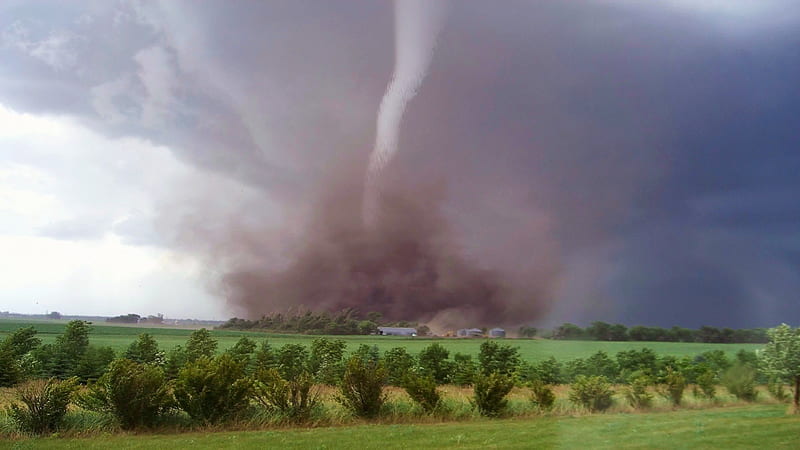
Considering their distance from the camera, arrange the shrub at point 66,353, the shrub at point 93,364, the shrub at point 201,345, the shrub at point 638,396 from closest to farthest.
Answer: the shrub at point 638,396
the shrub at point 93,364
the shrub at point 66,353
the shrub at point 201,345

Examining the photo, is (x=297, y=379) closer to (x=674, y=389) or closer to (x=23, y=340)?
(x=674, y=389)

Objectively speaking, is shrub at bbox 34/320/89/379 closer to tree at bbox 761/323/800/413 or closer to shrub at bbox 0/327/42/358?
shrub at bbox 0/327/42/358

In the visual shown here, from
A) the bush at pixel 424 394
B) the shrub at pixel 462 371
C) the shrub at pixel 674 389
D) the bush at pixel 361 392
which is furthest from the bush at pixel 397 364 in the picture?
the shrub at pixel 674 389

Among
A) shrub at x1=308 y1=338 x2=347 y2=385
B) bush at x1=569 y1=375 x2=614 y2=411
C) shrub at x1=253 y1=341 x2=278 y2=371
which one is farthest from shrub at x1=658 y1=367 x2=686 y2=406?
shrub at x1=253 y1=341 x2=278 y2=371

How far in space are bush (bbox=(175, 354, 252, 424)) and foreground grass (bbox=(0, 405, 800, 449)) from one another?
1093 mm

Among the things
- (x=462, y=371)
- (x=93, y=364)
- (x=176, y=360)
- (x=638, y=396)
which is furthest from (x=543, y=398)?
(x=93, y=364)

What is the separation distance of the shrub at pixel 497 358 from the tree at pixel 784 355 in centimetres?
1305

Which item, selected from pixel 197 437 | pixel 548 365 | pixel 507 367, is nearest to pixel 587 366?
pixel 548 365

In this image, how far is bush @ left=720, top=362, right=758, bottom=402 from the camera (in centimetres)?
2762

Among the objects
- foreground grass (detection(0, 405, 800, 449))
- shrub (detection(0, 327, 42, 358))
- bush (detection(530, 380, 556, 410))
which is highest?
shrub (detection(0, 327, 42, 358))

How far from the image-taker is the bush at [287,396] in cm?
1848

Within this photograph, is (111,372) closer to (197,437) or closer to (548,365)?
(197,437)

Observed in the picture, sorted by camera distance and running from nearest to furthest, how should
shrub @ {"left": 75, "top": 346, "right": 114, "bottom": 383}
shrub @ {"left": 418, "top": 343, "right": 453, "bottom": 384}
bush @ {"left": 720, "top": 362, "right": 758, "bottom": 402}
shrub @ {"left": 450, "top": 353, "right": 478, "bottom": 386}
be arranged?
shrub @ {"left": 75, "top": 346, "right": 114, "bottom": 383} < bush @ {"left": 720, "top": 362, "right": 758, "bottom": 402} < shrub @ {"left": 450, "top": 353, "right": 478, "bottom": 386} < shrub @ {"left": 418, "top": 343, "right": 453, "bottom": 384}

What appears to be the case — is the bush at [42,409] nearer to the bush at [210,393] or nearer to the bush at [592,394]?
the bush at [210,393]
